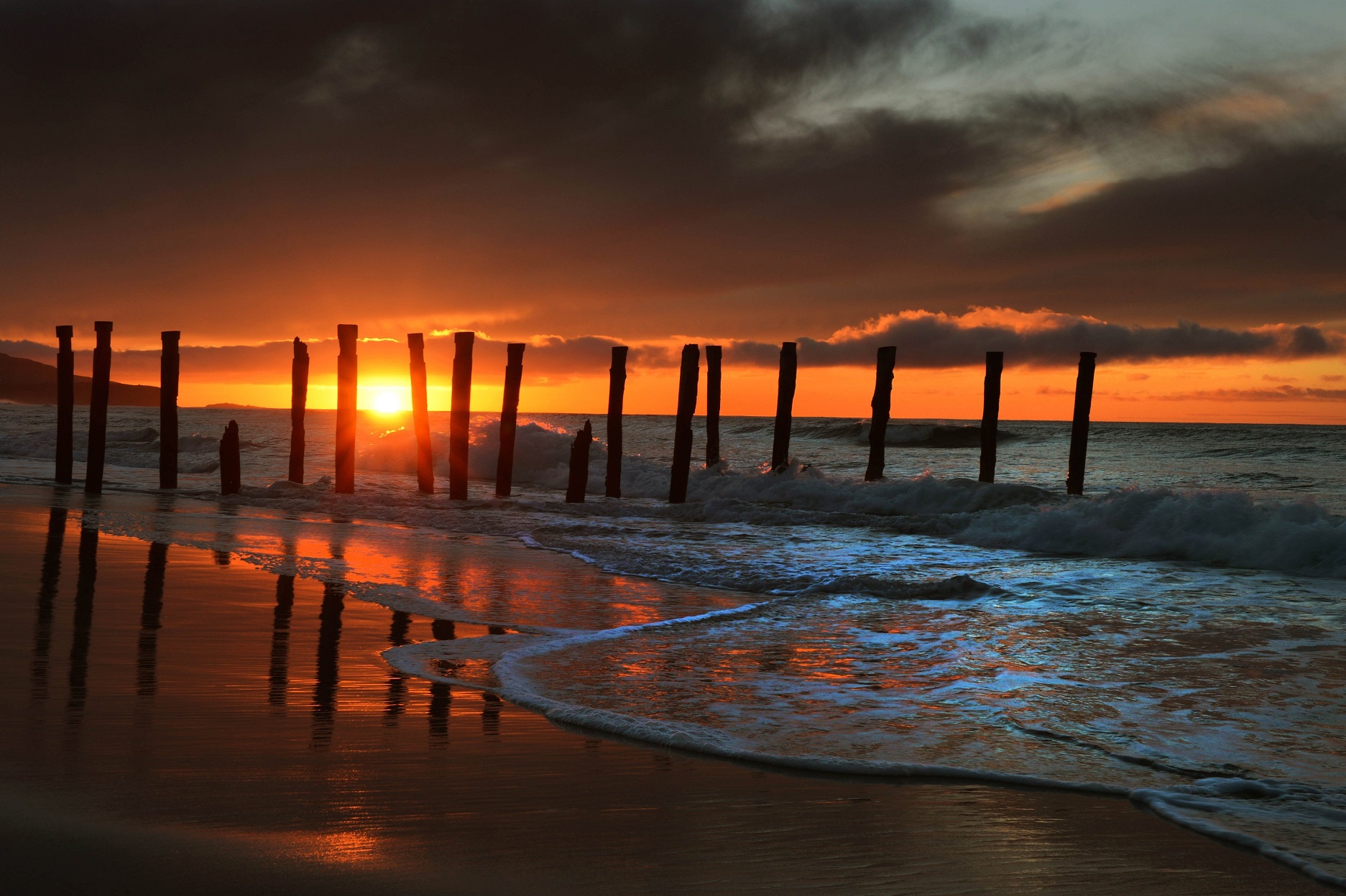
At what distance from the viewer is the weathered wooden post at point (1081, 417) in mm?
18203

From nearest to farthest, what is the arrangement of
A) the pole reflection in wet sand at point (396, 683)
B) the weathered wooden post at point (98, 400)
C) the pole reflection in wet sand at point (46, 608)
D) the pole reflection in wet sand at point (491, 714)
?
the pole reflection in wet sand at point (491, 714) < the pole reflection in wet sand at point (396, 683) < the pole reflection in wet sand at point (46, 608) < the weathered wooden post at point (98, 400)

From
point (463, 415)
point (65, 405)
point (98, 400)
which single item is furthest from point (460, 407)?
point (65, 405)

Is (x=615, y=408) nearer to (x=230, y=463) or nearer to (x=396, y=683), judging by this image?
(x=230, y=463)

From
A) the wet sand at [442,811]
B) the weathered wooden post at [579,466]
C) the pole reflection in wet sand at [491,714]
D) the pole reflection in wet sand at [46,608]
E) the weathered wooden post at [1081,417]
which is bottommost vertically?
the pole reflection in wet sand at [46,608]

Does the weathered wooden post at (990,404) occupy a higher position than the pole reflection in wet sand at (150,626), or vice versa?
the weathered wooden post at (990,404)

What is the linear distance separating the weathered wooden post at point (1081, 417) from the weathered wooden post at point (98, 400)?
681 inches

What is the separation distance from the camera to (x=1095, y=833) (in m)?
3.01

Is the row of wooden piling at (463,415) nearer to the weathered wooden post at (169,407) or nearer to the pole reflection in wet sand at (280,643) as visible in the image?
the weathered wooden post at (169,407)

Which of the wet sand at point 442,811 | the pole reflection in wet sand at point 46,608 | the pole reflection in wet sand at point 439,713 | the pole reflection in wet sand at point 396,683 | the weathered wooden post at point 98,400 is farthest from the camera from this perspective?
the weathered wooden post at point 98,400

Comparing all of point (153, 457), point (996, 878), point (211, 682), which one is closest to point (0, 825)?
point (211, 682)

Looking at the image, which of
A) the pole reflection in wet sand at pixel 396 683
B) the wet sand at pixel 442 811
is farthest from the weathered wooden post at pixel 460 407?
the wet sand at pixel 442 811

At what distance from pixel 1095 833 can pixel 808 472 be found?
682 inches

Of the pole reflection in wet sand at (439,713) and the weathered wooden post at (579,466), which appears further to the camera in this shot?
the weathered wooden post at (579,466)

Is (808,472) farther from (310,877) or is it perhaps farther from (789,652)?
(310,877)
